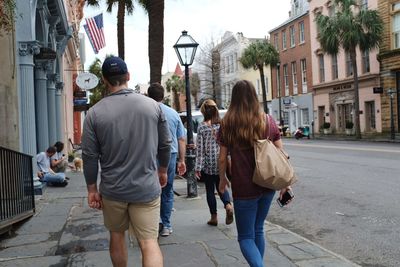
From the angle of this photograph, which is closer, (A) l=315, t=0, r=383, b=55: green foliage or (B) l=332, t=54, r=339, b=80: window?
(A) l=315, t=0, r=383, b=55: green foliage

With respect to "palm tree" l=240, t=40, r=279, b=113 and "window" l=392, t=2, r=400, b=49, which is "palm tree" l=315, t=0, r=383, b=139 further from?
"palm tree" l=240, t=40, r=279, b=113

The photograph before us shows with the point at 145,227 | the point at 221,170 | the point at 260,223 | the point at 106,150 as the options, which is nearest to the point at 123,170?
the point at 106,150

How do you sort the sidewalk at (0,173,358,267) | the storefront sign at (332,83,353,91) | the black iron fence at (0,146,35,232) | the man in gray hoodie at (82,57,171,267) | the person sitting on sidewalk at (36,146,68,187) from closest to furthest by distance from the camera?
the man in gray hoodie at (82,57,171,267) → the sidewalk at (0,173,358,267) → the black iron fence at (0,146,35,232) → the person sitting on sidewalk at (36,146,68,187) → the storefront sign at (332,83,353,91)

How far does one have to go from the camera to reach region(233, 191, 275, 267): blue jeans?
411 centimetres

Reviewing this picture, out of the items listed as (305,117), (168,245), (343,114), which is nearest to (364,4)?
(343,114)

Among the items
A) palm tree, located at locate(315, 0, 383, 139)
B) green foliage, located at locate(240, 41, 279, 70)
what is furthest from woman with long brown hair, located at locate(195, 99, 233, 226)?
green foliage, located at locate(240, 41, 279, 70)

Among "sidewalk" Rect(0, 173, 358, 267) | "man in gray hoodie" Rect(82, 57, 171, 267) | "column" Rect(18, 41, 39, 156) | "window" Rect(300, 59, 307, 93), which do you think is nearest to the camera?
"man in gray hoodie" Rect(82, 57, 171, 267)

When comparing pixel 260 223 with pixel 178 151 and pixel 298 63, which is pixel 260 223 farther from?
pixel 298 63

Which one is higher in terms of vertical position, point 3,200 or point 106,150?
point 106,150

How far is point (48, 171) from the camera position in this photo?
1221cm

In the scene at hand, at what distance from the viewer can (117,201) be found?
3.88 meters

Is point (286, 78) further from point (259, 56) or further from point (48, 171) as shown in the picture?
point (48, 171)

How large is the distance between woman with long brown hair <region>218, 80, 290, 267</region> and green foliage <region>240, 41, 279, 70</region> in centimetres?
4277

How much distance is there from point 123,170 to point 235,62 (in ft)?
185
